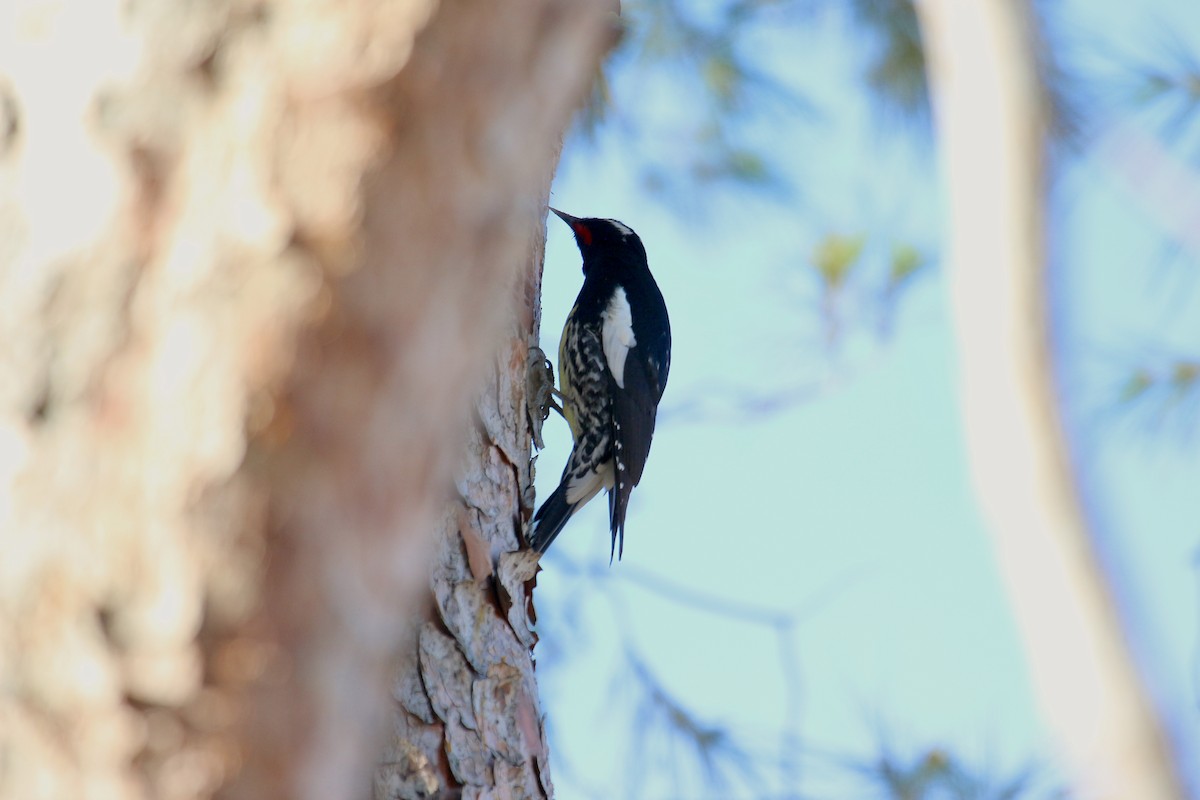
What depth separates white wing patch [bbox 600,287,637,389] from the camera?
160 inches

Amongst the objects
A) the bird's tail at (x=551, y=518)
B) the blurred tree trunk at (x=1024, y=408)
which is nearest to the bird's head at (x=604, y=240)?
the bird's tail at (x=551, y=518)

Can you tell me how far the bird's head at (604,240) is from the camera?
14.8 ft

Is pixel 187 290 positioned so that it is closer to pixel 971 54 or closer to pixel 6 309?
pixel 6 309

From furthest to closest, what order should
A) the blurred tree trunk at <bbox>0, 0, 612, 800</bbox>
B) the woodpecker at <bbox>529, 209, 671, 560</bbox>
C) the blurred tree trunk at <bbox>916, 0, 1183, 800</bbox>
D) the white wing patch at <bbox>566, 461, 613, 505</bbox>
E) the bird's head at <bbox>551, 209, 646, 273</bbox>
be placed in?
the bird's head at <bbox>551, 209, 646, 273</bbox>, the woodpecker at <bbox>529, 209, 671, 560</bbox>, the white wing patch at <bbox>566, 461, 613, 505</bbox>, the blurred tree trunk at <bbox>0, 0, 612, 800</bbox>, the blurred tree trunk at <bbox>916, 0, 1183, 800</bbox>

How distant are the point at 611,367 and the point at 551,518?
2.50 ft

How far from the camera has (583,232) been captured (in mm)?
4617

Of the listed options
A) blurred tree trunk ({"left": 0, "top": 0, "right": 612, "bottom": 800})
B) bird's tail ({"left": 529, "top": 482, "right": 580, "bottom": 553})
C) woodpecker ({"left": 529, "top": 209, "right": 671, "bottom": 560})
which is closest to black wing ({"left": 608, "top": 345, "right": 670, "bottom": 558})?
woodpecker ({"left": 529, "top": 209, "right": 671, "bottom": 560})

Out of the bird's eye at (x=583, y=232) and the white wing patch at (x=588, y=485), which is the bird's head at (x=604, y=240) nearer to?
the bird's eye at (x=583, y=232)

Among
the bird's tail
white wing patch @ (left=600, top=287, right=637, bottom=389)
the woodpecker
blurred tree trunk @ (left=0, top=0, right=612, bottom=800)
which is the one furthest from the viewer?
white wing patch @ (left=600, top=287, right=637, bottom=389)

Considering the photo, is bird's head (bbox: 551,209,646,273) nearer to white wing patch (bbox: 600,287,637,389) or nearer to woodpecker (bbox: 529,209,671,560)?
woodpecker (bbox: 529,209,671,560)

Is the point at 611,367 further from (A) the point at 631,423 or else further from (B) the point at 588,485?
(B) the point at 588,485

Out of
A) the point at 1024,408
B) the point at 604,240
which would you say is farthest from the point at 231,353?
the point at 604,240

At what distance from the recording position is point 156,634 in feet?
3.34

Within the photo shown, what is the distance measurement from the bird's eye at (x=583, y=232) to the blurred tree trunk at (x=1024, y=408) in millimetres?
3615
